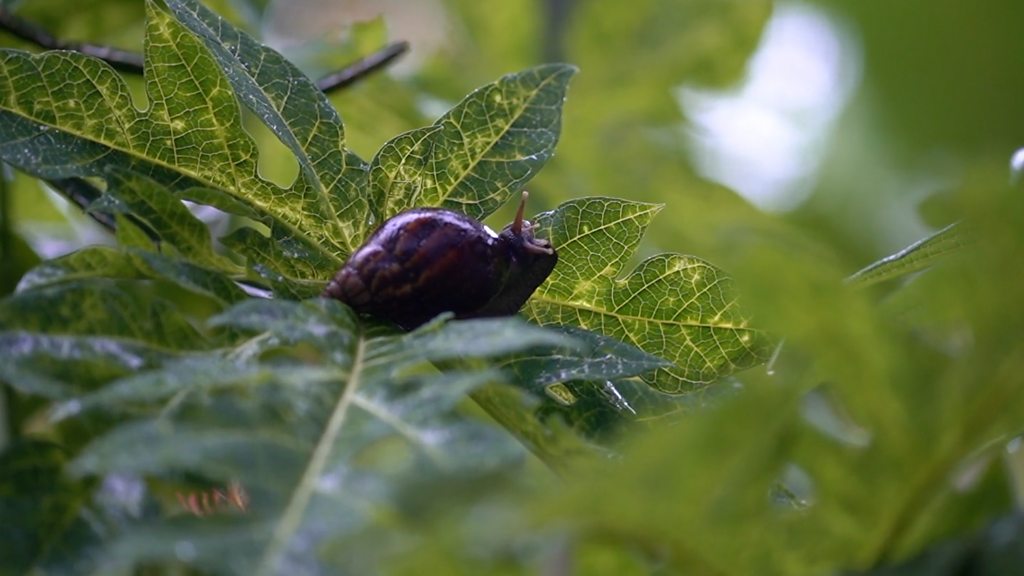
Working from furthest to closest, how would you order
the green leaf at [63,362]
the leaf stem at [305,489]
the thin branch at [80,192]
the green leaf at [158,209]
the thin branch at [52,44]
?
1. the thin branch at [52,44]
2. the thin branch at [80,192]
3. the green leaf at [158,209]
4. the green leaf at [63,362]
5. the leaf stem at [305,489]

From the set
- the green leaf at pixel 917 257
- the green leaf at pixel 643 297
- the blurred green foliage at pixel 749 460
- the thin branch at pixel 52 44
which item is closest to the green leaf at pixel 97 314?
the blurred green foliage at pixel 749 460

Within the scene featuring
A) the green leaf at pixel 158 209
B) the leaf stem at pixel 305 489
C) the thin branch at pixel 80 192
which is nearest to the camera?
the leaf stem at pixel 305 489

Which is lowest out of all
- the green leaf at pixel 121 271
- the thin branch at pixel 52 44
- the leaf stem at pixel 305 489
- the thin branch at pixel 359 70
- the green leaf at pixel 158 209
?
the leaf stem at pixel 305 489

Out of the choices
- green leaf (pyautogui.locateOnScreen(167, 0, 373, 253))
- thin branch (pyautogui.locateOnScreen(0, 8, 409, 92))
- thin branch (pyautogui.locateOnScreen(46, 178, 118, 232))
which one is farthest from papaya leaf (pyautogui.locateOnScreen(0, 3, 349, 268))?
thin branch (pyautogui.locateOnScreen(0, 8, 409, 92))

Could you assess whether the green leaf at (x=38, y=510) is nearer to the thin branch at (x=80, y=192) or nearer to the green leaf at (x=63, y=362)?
the green leaf at (x=63, y=362)

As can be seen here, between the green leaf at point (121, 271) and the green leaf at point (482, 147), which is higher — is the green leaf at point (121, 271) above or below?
below

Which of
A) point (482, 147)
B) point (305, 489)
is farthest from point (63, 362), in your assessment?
point (482, 147)

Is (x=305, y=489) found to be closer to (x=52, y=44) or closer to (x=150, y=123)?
(x=150, y=123)

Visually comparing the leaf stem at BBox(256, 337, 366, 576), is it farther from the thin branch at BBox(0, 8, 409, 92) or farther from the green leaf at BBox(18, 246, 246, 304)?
the thin branch at BBox(0, 8, 409, 92)
